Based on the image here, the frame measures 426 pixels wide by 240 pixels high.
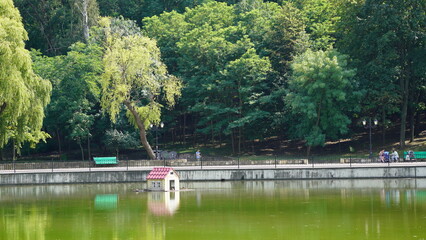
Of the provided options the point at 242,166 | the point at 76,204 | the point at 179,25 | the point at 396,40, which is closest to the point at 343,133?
the point at 396,40

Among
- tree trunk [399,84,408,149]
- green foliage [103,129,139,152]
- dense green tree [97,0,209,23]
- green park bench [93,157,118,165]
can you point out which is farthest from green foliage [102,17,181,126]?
dense green tree [97,0,209,23]

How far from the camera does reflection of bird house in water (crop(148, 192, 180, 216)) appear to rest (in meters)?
34.0

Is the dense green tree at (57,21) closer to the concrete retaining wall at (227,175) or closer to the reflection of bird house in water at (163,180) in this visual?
the concrete retaining wall at (227,175)

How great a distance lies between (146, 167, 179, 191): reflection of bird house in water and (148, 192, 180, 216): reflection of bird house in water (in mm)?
1016

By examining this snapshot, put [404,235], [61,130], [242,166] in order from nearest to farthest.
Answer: [404,235]
[242,166]
[61,130]

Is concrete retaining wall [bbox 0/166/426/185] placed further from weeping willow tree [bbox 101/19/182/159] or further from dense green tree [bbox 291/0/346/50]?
dense green tree [bbox 291/0/346/50]

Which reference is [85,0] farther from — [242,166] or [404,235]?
[404,235]

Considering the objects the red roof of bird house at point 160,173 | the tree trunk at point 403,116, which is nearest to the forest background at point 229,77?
the tree trunk at point 403,116

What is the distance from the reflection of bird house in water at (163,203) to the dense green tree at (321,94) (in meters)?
24.8

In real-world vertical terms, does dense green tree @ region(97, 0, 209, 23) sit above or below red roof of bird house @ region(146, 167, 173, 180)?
above

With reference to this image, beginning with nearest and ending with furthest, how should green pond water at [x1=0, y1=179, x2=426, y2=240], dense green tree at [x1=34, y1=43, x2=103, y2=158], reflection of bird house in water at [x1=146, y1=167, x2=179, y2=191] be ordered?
green pond water at [x1=0, y1=179, x2=426, y2=240] → reflection of bird house in water at [x1=146, y1=167, x2=179, y2=191] → dense green tree at [x1=34, y1=43, x2=103, y2=158]

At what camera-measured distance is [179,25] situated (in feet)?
257

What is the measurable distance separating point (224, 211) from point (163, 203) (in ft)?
15.0

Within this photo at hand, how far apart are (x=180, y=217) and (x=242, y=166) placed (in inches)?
876
